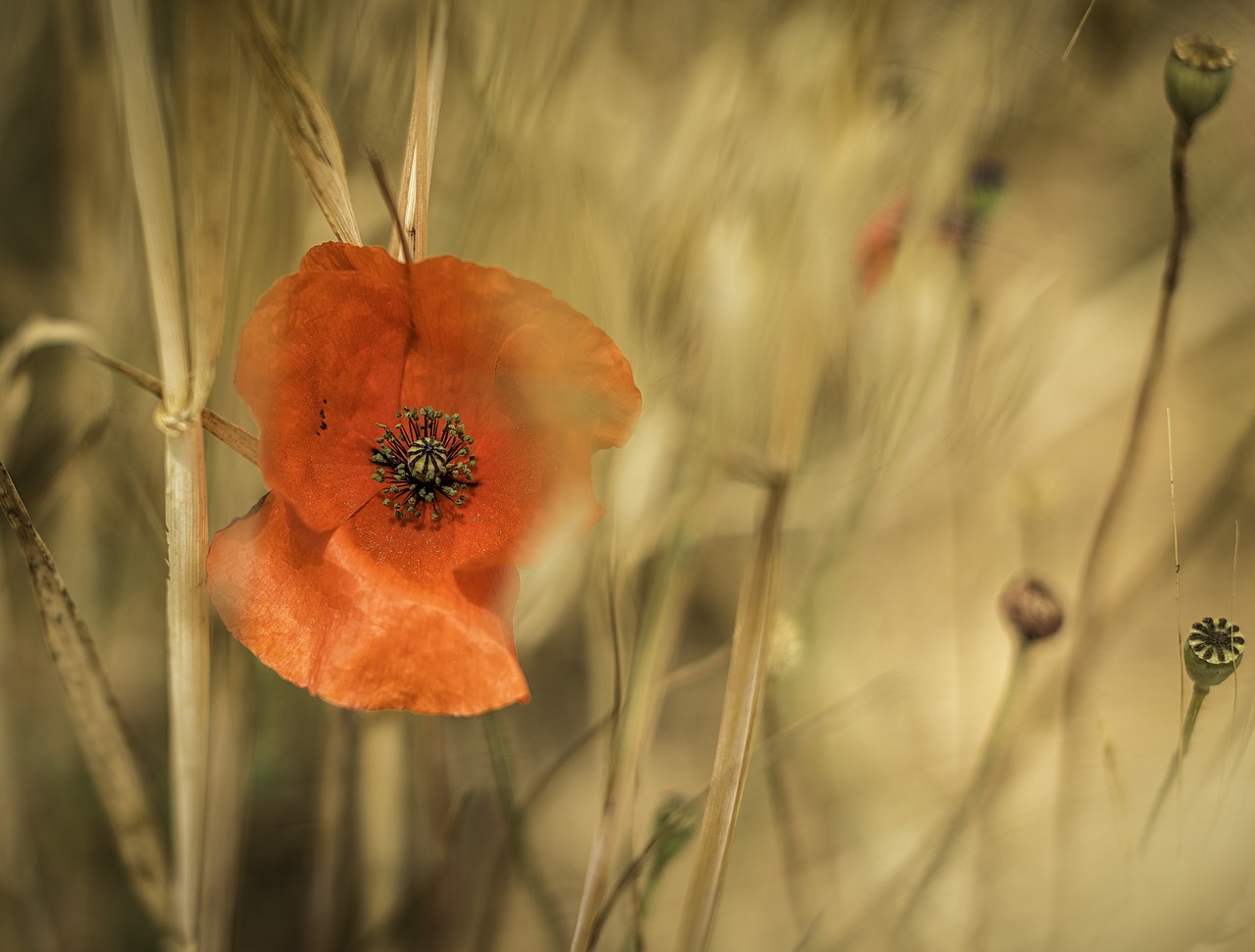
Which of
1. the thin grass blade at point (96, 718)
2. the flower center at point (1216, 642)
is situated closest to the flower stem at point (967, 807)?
the flower center at point (1216, 642)

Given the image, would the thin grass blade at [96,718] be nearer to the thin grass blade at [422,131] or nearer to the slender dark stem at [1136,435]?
the thin grass blade at [422,131]

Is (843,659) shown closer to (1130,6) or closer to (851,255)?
(851,255)

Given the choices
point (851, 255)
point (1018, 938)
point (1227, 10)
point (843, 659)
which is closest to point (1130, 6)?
point (1227, 10)

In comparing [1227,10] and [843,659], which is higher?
[1227,10]

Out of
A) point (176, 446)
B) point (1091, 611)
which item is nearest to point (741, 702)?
point (176, 446)

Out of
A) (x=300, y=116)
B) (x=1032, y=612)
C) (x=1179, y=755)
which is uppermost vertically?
(x=300, y=116)

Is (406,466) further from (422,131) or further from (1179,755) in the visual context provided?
(1179,755)
